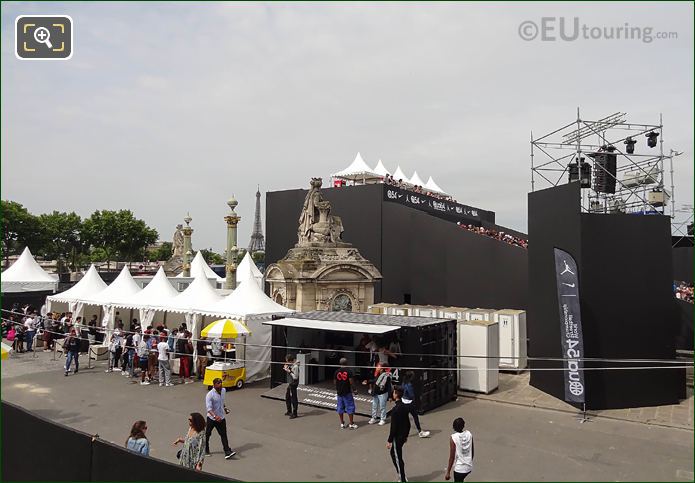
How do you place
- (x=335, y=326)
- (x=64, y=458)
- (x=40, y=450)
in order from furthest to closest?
(x=335, y=326) → (x=40, y=450) → (x=64, y=458)

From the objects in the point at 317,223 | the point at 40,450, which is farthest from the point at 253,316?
the point at 40,450

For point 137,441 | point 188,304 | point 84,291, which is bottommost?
point 137,441

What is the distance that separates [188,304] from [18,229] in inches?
1384

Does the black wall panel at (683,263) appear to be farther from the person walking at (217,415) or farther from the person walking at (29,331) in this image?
the person walking at (29,331)

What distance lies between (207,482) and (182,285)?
23.7m

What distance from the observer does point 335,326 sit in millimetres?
12414

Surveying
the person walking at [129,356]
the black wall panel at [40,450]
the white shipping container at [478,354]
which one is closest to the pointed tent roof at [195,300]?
the person walking at [129,356]

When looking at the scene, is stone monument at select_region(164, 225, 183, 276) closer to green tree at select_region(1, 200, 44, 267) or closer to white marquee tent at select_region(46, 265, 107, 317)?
green tree at select_region(1, 200, 44, 267)

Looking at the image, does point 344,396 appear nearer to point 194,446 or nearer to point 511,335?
point 194,446

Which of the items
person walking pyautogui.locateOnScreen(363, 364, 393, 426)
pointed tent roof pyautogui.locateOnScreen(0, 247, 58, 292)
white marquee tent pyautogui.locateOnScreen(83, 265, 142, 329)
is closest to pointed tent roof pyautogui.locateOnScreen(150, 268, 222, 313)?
white marquee tent pyautogui.locateOnScreen(83, 265, 142, 329)

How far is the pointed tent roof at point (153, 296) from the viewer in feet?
56.6

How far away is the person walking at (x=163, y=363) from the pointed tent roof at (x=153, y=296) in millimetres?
3233

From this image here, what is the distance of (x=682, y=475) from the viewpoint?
26.2 ft

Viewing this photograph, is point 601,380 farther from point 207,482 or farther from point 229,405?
point 207,482
